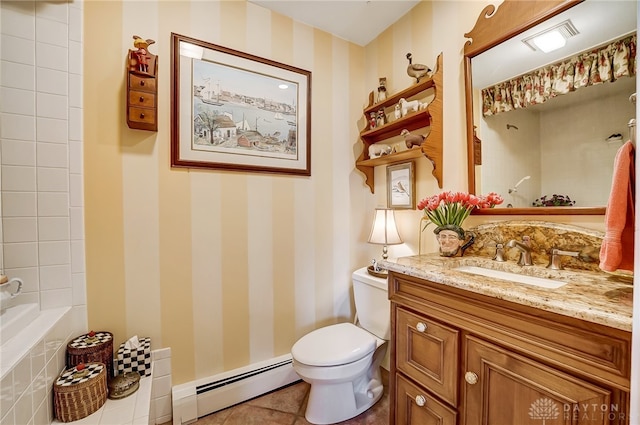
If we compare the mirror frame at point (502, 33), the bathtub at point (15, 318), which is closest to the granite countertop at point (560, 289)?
the mirror frame at point (502, 33)

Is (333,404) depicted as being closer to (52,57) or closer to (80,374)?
(80,374)

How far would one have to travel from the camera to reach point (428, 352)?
1.02 meters

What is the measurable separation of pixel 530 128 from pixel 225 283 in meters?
Answer: 1.82

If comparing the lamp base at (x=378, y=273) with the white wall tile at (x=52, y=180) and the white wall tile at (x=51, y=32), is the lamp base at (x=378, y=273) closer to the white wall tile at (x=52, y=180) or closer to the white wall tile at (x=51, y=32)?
the white wall tile at (x=52, y=180)

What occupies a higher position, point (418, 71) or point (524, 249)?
point (418, 71)

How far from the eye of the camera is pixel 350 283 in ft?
6.93

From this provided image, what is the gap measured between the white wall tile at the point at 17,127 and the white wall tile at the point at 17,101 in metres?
0.03

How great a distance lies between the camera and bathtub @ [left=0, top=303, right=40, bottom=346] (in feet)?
3.12

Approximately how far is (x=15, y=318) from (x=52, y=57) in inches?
46.5

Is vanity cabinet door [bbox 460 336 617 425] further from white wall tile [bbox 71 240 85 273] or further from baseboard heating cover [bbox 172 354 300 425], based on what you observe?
white wall tile [bbox 71 240 85 273]

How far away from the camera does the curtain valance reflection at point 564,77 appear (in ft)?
3.10

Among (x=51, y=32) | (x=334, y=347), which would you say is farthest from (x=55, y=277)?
(x=334, y=347)

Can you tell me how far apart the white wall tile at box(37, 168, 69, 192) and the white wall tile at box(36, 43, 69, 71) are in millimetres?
489

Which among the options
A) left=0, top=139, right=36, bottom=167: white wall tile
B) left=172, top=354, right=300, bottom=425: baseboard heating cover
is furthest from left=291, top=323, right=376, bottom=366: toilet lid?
left=0, top=139, right=36, bottom=167: white wall tile
